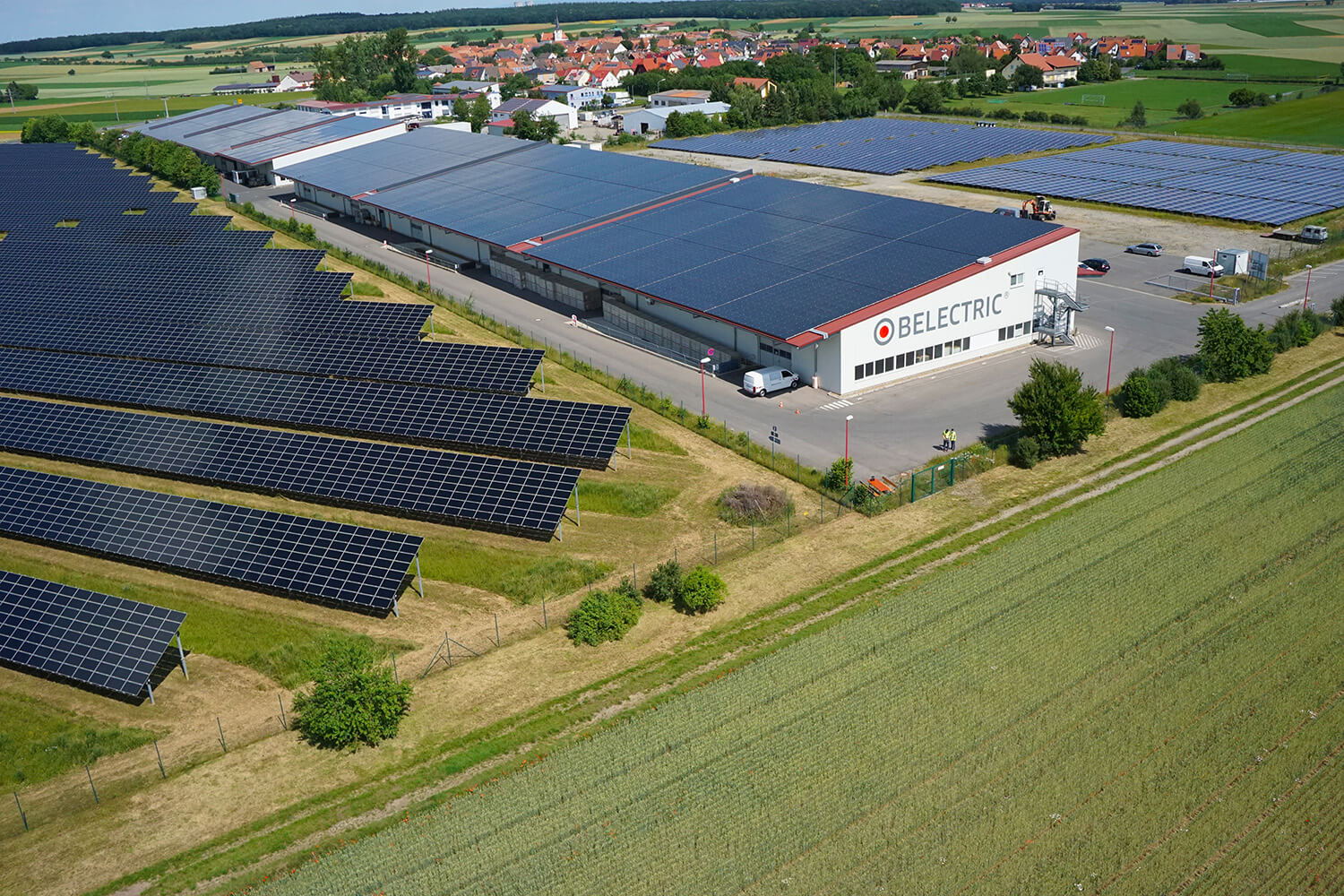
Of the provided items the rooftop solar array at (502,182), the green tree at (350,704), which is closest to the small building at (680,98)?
the rooftop solar array at (502,182)

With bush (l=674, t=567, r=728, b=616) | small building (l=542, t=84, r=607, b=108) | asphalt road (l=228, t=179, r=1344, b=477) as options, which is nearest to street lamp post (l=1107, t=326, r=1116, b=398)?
asphalt road (l=228, t=179, r=1344, b=477)

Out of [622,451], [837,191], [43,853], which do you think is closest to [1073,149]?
[837,191]

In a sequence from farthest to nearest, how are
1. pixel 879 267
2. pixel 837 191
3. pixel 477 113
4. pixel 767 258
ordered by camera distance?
pixel 477 113 → pixel 837 191 → pixel 767 258 → pixel 879 267

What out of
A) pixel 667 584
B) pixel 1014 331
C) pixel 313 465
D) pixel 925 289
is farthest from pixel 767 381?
pixel 313 465

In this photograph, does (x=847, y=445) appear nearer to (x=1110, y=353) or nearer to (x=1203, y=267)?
(x=1110, y=353)

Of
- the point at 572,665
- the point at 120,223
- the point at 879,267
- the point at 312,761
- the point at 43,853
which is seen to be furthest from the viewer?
the point at 120,223

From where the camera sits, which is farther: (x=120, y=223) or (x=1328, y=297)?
(x=120, y=223)

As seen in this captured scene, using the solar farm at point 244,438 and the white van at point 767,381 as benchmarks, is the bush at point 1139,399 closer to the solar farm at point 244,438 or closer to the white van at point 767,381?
the white van at point 767,381

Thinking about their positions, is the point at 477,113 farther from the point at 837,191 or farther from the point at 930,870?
the point at 930,870
